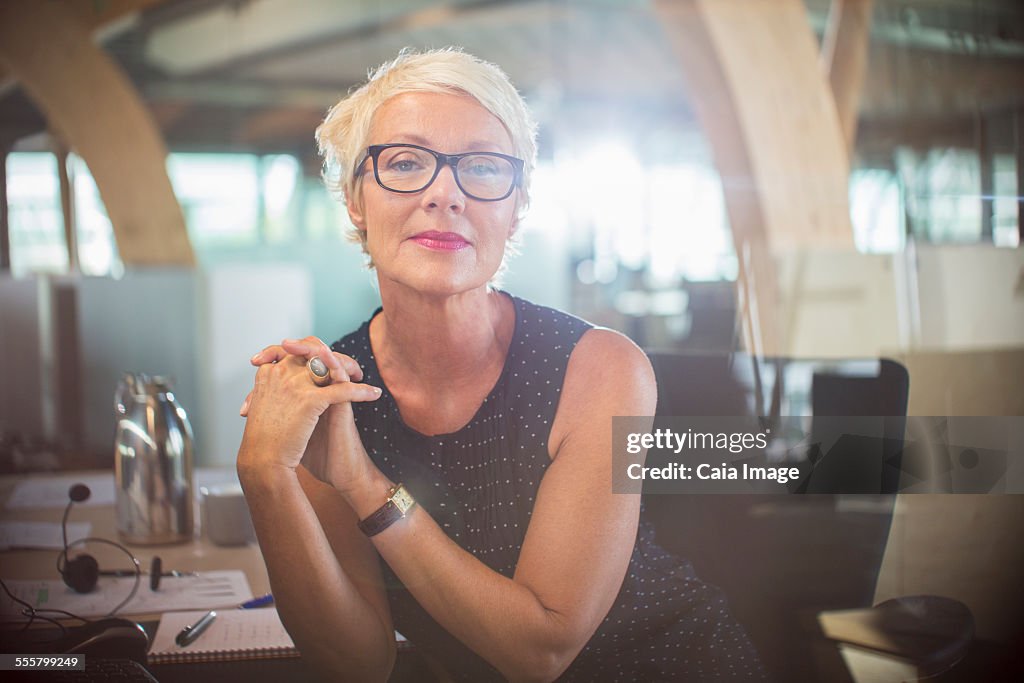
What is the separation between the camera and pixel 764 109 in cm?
432

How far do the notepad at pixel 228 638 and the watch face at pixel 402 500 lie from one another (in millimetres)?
280

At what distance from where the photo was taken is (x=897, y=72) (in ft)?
11.1

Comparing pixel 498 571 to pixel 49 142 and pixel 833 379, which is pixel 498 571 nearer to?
pixel 833 379

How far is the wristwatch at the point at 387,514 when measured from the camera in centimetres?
142

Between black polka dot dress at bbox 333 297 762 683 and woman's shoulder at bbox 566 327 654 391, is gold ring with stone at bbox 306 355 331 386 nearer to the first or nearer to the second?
black polka dot dress at bbox 333 297 762 683

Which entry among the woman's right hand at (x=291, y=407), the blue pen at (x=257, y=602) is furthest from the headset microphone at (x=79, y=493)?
the woman's right hand at (x=291, y=407)

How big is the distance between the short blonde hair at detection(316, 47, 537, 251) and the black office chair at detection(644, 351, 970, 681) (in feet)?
1.61

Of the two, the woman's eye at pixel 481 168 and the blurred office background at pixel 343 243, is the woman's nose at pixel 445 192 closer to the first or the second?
the woman's eye at pixel 481 168

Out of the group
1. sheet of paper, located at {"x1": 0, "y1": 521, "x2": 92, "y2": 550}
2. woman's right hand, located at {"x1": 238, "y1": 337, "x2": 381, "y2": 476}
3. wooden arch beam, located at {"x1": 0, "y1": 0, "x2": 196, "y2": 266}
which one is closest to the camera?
woman's right hand, located at {"x1": 238, "y1": 337, "x2": 381, "y2": 476}

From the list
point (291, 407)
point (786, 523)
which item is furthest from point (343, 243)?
point (786, 523)

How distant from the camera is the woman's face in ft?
4.69

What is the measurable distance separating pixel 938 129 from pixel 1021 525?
1.37m

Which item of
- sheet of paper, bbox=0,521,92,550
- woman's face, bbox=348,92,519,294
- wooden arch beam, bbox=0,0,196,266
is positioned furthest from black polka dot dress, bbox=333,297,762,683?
wooden arch beam, bbox=0,0,196,266

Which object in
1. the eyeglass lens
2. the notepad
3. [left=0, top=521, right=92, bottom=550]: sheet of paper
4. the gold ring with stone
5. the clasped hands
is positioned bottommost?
the notepad
